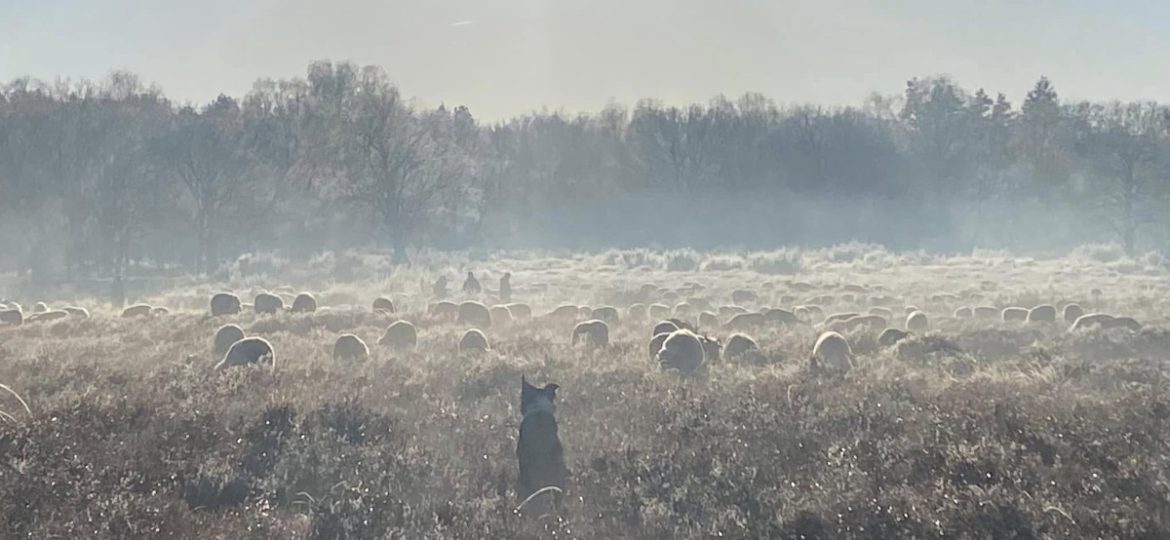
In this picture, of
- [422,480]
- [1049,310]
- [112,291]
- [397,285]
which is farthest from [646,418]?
[112,291]

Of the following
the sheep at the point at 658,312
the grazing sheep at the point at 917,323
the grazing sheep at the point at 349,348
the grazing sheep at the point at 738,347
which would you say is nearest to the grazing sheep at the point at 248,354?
the grazing sheep at the point at 349,348

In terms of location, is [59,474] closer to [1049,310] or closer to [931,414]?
[931,414]

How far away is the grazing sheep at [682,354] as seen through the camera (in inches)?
524

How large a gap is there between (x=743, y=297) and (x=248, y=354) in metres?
20.2

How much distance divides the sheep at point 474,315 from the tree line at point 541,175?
27.9m

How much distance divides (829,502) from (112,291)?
3633cm

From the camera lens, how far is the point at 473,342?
15516 millimetres

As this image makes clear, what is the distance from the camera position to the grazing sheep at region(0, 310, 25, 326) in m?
20.9

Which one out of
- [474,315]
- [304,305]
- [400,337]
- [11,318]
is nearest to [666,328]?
[400,337]

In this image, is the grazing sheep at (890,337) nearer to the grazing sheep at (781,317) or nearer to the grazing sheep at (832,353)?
the grazing sheep at (832,353)

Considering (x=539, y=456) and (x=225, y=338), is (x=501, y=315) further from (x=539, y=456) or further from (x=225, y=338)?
(x=539, y=456)

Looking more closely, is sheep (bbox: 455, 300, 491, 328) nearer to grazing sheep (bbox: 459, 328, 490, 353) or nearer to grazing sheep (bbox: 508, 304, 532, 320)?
grazing sheep (bbox: 508, 304, 532, 320)

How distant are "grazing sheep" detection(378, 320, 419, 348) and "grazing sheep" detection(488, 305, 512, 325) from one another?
4.15 metres

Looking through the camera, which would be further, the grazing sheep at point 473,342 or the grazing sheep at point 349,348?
the grazing sheep at point 473,342
